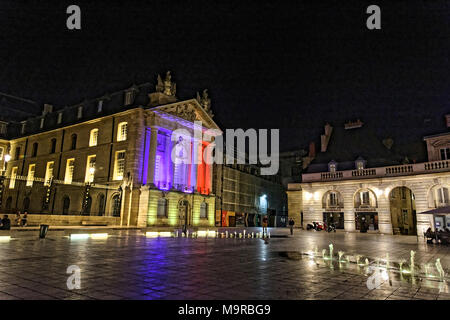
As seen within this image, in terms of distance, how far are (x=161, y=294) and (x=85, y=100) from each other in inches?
1776

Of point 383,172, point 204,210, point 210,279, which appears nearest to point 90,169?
Answer: point 204,210

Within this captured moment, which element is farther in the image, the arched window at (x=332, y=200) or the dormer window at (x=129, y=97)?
the dormer window at (x=129, y=97)

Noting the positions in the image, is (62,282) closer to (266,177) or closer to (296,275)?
(296,275)

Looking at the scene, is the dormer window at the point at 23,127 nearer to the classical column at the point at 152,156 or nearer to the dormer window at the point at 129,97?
the dormer window at the point at 129,97

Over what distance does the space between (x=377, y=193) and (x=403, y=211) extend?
611 centimetres

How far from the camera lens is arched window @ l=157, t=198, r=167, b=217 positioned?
3485 cm

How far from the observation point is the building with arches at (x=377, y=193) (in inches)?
1233

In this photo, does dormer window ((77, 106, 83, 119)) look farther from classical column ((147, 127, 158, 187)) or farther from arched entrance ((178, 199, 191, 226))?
arched entrance ((178, 199, 191, 226))

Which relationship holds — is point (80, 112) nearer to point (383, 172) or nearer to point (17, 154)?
point (17, 154)

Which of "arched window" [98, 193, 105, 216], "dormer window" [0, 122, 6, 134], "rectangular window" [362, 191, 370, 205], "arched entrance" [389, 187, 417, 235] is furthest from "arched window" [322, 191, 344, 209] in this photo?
"dormer window" [0, 122, 6, 134]

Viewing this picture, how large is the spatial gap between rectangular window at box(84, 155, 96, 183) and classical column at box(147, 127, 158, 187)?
28.0ft

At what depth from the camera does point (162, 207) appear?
116ft

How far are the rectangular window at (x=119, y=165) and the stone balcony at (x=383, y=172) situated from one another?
2335 cm

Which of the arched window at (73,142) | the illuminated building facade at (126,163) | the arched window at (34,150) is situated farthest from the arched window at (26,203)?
the arched window at (73,142)
